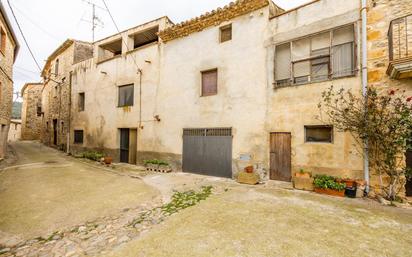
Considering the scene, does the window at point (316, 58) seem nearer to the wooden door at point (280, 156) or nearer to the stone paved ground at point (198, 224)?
the wooden door at point (280, 156)

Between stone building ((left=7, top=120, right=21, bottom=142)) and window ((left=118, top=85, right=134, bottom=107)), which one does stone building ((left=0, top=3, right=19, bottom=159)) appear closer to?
window ((left=118, top=85, right=134, bottom=107))

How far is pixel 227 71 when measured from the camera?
370 inches

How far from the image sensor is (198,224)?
4.34 meters

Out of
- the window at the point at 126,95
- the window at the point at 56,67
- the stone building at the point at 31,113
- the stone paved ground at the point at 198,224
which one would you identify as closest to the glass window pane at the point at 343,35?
the stone paved ground at the point at 198,224

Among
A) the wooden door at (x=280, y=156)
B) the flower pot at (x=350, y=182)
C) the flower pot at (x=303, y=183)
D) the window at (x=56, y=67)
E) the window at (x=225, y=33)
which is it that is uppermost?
the window at (x=56, y=67)

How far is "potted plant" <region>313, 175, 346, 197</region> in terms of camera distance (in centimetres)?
642

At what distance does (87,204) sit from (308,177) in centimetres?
705

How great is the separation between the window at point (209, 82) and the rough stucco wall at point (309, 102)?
8.80 ft

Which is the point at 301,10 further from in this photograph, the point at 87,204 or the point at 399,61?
the point at 87,204

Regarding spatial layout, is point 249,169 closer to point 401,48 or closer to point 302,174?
point 302,174

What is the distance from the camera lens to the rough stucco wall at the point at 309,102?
6.75 metres

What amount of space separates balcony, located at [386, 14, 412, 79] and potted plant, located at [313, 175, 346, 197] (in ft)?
11.6

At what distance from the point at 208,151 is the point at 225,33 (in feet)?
19.0

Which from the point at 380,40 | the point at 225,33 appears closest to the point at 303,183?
the point at 380,40
